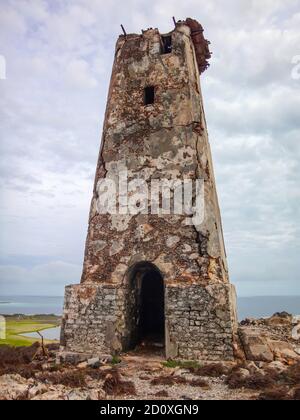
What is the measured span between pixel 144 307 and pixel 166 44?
27.2ft

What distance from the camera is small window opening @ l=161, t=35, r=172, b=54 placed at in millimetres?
11125

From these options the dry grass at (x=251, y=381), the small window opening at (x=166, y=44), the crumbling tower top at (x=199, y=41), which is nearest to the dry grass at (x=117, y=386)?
the dry grass at (x=251, y=381)

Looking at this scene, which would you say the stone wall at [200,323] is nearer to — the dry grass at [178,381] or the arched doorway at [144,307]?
the arched doorway at [144,307]

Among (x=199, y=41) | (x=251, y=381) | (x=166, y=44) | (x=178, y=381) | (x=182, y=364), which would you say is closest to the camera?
(x=251, y=381)

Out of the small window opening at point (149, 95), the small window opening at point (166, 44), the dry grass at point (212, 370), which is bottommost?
the dry grass at point (212, 370)

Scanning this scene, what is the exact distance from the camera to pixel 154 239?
9.36 metres

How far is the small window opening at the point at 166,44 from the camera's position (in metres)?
11.1

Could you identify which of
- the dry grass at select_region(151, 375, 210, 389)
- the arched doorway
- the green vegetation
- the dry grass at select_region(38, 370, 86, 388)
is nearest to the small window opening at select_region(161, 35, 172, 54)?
the arched doorway

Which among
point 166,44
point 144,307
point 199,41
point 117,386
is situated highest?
point 199,41

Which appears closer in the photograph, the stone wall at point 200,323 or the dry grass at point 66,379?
the dry grass at point 66,379

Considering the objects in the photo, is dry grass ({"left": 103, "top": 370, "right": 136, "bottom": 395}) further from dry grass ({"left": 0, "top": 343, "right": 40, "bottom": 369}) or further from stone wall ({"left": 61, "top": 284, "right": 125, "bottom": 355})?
dry grass ({"left": 0, "top": 343, "right": 40, "bottom": 369})

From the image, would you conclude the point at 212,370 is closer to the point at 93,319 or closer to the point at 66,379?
the point at 66,379

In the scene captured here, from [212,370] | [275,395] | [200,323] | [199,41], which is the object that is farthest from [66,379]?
[199,41]

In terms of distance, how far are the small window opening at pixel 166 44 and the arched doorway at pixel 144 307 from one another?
6633 millimetres
